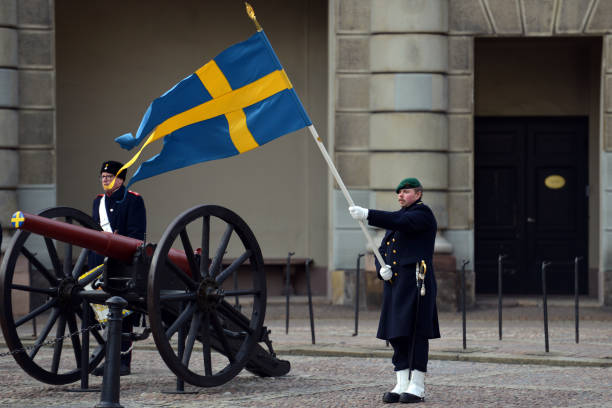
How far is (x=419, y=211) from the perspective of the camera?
8.90m

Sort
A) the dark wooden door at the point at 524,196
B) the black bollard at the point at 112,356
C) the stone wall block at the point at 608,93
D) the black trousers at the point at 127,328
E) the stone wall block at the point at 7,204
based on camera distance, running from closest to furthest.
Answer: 1. the black bollard at the point at 112,356
2. the black trousers at the point at 127,328
3. the stone wall block at the point at 7,204
4. the stone wall block at the point at 608,93
5. the dark wooden door at the point at 524,196

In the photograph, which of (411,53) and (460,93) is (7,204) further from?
(460,93)

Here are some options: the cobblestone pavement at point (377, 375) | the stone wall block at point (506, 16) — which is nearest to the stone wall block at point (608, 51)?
the stone wall block at point (506, 16)

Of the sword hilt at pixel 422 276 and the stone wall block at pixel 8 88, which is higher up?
the stone wall block at pixel 8 88

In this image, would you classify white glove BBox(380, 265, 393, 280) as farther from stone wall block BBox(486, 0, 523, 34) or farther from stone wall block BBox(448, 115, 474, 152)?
stone wall block BBox(486, 0, 523, 34)

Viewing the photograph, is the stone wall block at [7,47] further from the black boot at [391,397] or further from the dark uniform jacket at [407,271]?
the black boot at [391,397]

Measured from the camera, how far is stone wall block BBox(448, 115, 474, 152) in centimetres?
1581

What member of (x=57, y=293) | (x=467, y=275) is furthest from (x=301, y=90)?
(x=57, y=293)

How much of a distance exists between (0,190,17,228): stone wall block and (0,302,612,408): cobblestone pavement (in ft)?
11.0

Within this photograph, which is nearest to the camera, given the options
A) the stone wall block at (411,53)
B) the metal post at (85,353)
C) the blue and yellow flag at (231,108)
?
the metal post at (85,353)

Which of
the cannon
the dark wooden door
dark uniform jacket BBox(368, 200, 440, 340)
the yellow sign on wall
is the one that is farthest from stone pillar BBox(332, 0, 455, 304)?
dark uniform jacket BBox(368, 200, 440, 340)

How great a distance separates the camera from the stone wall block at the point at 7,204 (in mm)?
15259

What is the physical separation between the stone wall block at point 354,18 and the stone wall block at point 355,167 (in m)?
1.62

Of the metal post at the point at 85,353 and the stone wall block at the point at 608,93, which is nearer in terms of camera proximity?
the metal post at the point at 85,353
